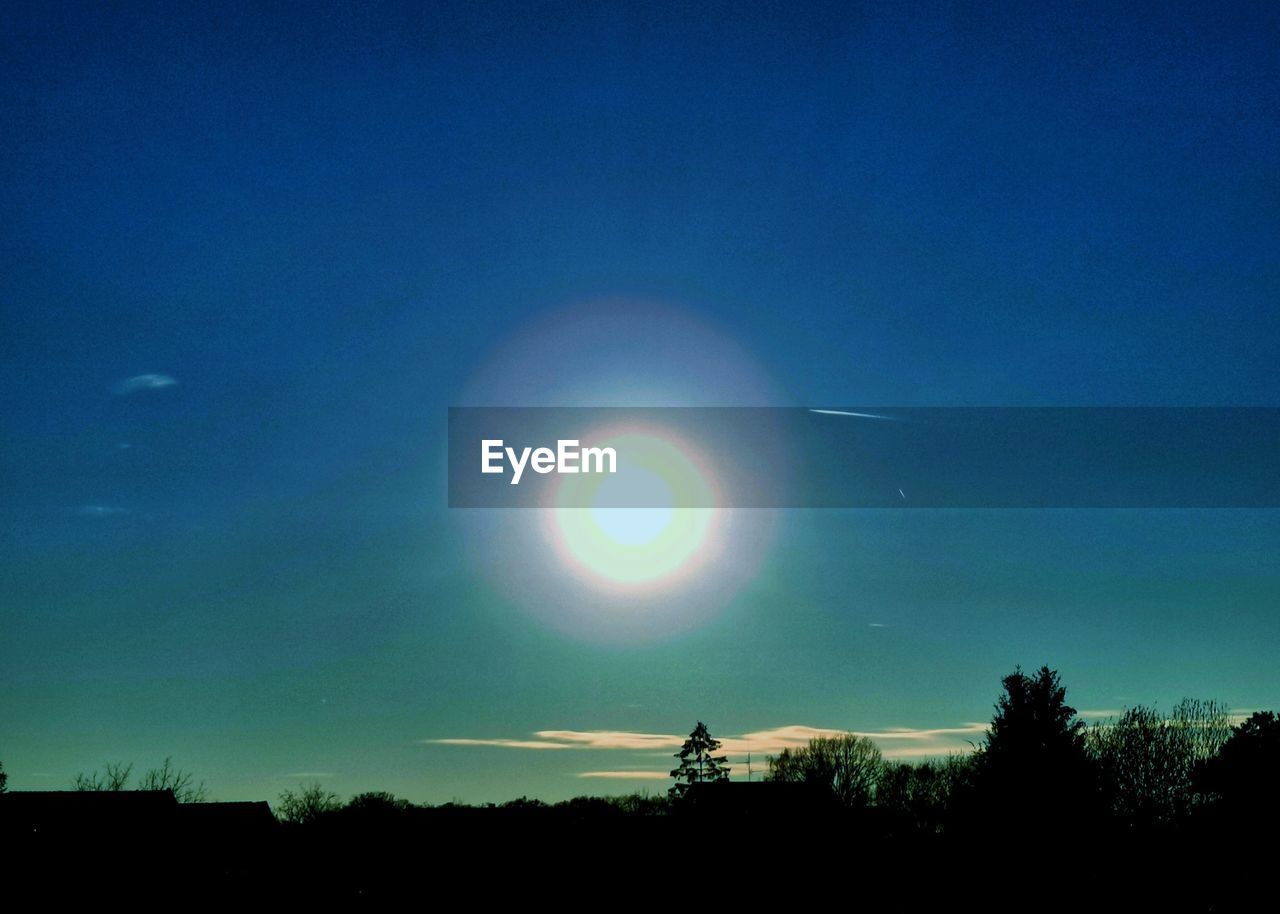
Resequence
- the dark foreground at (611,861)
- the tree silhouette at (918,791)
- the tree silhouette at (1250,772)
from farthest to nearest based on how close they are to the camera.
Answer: the tree silhouette at (918,791) < the dark foreground at (611,861) < the tree silhouette at (1250,772)

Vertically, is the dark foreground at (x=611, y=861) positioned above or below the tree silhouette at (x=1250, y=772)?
below

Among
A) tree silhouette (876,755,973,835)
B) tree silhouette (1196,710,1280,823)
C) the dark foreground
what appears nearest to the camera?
tree silhouette (1196,710,1280,823)

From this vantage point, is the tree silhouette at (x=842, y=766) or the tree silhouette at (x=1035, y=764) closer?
the tree silhouette at (x=1035, y=764)

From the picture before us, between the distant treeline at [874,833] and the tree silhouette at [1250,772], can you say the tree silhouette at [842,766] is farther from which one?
the tree silhouette at [1250,772]

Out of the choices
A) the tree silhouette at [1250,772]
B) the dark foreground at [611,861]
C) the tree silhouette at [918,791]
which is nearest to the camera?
the tree silhouette at [1250,772]

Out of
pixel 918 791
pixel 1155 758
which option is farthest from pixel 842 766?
pixel 1155 758

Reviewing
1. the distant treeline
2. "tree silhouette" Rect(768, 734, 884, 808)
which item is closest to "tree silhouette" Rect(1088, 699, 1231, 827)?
the distant treeline

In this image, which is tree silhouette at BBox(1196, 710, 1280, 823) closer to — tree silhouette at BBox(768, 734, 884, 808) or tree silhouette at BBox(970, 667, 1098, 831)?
tree silhouette at BBox(970, 667, 1098, 831)

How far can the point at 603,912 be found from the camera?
2314 inches

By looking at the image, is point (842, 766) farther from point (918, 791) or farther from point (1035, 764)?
point (1035, 764)

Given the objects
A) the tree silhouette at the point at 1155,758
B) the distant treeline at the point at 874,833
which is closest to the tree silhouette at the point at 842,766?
the distant treeline at the point at 874,833

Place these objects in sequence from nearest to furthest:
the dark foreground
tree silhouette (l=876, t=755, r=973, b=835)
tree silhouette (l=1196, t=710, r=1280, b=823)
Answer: tree silhouette (l=1196, t=710, r=1280, b=823) → the dark foreground → tree silhouette (l=876, t=755, r=973, b=835)

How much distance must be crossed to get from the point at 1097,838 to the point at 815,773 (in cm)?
5449

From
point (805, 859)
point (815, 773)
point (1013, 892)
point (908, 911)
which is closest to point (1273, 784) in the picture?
point (1013, 892)
